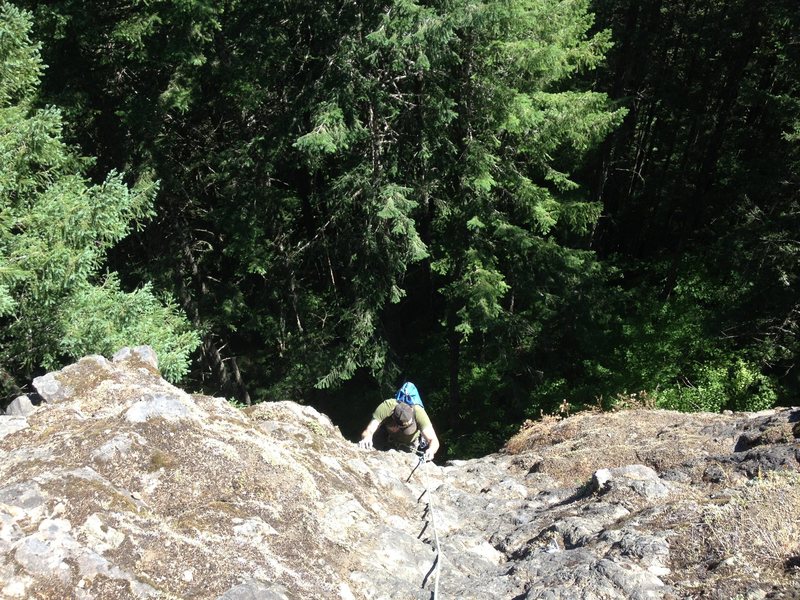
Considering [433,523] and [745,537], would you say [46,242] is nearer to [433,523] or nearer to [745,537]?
[433,523]

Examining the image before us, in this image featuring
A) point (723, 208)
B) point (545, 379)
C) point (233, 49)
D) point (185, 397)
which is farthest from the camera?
point (723, 208)

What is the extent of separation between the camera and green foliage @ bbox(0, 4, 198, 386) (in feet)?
31.9

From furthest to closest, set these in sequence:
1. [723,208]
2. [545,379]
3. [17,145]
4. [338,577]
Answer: [723,208], [545,379], [17,145], [338,577]

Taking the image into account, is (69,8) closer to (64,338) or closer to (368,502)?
(64,338)

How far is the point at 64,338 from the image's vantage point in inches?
386

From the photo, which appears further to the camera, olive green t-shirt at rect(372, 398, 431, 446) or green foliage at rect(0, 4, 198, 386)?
green foliage at rect(0, 4, 198, 386)

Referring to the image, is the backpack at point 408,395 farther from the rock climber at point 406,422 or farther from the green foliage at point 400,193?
the green foliage at point 400,193

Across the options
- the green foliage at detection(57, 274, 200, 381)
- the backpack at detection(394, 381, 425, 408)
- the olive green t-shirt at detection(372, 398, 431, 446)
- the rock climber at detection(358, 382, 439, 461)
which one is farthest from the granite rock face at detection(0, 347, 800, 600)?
the green foliage at detection(57, 274, 200, 381)

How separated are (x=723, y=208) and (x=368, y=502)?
17.1 metres

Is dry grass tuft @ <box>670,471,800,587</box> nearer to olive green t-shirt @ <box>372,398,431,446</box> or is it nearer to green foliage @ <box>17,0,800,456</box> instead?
olive green t-shirt @ <box>372,398,431,446</box>

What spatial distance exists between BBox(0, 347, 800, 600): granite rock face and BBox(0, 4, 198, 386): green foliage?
2.94 m

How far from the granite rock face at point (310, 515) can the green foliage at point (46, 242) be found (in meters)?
2.94

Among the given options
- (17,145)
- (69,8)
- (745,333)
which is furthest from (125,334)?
(745,333)

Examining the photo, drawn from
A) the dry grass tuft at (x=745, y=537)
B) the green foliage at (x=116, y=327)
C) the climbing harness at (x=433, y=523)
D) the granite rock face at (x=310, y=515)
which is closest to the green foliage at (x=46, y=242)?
the green foliage at (x=116, y=327)
